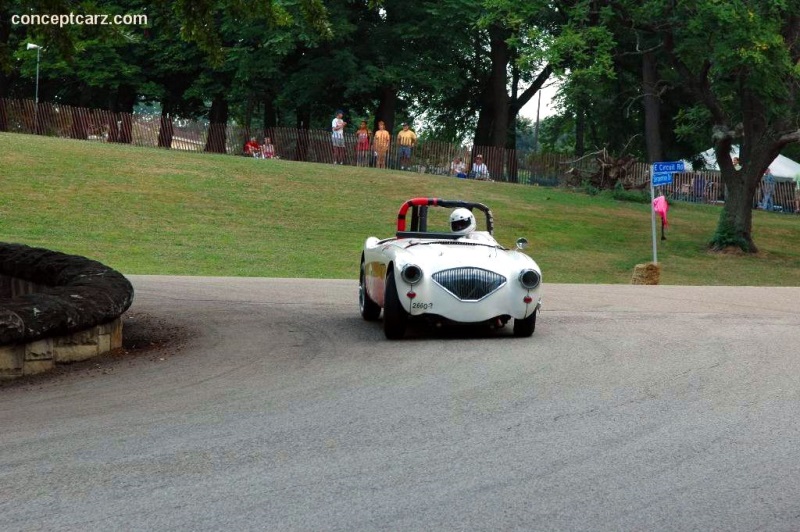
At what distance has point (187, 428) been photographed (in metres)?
7.43

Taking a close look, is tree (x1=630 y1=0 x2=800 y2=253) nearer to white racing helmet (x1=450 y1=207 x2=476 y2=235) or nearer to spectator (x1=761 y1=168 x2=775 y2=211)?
white racing helmet (x1=450 y1=207 x2=476 y2=235)

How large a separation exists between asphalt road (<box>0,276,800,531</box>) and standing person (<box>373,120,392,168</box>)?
108 feet

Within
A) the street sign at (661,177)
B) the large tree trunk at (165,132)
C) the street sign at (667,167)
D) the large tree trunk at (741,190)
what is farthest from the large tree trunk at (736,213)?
the large tree trunk at (165,132)

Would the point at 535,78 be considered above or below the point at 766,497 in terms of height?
above

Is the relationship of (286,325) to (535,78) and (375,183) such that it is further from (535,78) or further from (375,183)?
(535,78)

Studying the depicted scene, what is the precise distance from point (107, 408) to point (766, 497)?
4.52m

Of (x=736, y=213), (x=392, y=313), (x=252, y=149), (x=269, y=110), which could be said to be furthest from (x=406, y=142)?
(x=392, y=313)

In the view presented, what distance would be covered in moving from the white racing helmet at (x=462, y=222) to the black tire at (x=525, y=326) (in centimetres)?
185

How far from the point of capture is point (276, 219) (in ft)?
109

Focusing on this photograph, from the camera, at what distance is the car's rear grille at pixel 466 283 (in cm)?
1192

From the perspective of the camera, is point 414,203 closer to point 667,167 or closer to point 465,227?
point 465,227

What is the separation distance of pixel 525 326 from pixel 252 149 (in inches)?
1455

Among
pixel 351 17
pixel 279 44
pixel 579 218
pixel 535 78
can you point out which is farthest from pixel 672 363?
pixel 535 78

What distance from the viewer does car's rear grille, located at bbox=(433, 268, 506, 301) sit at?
469 inches
